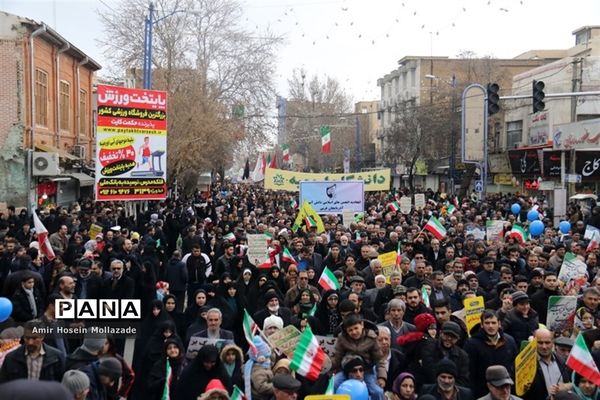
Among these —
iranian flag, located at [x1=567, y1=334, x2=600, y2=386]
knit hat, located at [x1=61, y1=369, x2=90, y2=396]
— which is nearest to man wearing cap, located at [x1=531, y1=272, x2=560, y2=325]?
iranian flag, located at [x1=567, y1=334, x2=600, y2=386]

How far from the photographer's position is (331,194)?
19766mm

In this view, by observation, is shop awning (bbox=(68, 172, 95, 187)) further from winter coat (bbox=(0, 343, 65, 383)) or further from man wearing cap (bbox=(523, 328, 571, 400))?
man wearing cap (bbox=(523, 328, 571, 400))

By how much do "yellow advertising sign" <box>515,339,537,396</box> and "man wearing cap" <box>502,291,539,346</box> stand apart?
1258 millimetres

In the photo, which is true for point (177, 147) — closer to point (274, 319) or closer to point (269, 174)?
point (269, 174)

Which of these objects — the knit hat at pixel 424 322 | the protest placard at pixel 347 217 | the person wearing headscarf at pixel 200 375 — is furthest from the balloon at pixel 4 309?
the protest placard at pixel 347 217

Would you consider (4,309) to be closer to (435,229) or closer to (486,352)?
(486,352)

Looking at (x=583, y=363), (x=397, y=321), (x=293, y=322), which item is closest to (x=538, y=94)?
(x=293, y=322)

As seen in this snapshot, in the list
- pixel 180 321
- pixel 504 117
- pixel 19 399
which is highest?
pixel 504 117

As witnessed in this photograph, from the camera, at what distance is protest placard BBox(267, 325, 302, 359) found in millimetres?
6547

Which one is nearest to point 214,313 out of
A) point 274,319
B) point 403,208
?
point 274,319

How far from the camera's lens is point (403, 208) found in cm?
2336

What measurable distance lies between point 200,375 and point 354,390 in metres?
1.31

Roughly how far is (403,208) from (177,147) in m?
11.5

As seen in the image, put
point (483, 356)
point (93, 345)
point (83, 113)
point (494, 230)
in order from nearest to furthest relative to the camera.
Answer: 1. point (93, 345)
2. point (483, 356)
3. point (494, 230)
4. point (83, 113)
